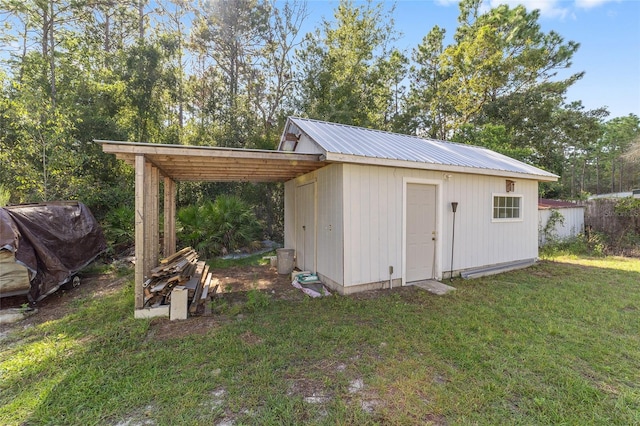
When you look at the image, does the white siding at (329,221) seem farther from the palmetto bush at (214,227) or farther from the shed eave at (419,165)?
the palmetto bush at (214,227)

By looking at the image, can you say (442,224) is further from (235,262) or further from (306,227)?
(235,262)

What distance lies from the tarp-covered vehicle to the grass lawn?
693 millimetres

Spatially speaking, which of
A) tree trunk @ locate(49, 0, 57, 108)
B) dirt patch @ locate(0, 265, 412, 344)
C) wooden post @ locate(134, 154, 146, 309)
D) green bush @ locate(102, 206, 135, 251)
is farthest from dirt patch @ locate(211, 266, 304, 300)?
tree trunk @ locate(49, 0, 57, 108)

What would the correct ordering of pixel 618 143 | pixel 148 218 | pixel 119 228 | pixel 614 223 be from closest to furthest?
pixel 148 218 < pixel 119 228 < pixel 614 223 < pixel 618 143

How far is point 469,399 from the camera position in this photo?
2.21 m

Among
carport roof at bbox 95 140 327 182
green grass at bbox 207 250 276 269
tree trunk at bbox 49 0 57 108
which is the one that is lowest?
green grass at bbox 207 250 276 269

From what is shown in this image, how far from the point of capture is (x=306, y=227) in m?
6.48

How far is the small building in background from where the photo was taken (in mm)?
9211

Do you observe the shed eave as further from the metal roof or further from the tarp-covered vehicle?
the tarp-covered vehicle

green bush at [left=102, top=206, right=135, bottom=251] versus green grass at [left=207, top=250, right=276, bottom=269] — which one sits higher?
green bush at [left=102, top=206, right=135, bottom=251]

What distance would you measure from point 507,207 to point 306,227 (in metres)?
4.95

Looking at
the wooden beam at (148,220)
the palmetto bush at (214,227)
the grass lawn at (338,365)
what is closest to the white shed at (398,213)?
the grass lawn at (338,365)

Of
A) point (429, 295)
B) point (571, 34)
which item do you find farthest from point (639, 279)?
point (571, 34)

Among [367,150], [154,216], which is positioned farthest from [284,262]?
[367,150]
